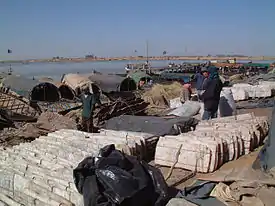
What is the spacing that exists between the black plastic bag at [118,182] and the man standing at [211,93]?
12.5ft

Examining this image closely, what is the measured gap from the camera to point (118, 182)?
334 centimetres

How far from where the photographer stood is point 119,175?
3410 millimetres

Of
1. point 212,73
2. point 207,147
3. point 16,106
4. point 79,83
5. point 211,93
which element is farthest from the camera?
point 79,83

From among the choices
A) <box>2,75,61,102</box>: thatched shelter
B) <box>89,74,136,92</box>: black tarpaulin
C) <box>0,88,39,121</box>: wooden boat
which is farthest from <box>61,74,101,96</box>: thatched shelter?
<box>0,88,39,121</box>: wooden boat

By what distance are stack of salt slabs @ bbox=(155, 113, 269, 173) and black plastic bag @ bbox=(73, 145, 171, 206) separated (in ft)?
3.52

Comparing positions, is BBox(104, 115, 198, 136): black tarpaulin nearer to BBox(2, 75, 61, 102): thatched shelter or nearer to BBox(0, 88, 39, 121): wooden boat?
BBox(0, 88, 39, 121): wooden boat

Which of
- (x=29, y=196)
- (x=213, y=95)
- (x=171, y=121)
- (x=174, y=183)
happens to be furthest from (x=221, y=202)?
(x=213, y=95)

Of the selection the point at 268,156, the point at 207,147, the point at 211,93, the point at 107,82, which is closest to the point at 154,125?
the point at 211,93

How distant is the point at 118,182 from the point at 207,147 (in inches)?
68.7

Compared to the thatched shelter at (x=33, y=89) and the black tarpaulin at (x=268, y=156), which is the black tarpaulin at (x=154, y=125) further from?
the thatched shelter at (x=33, y=89)

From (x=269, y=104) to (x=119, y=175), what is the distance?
8794 mm

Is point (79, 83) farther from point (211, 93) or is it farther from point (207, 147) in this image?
point (207, 147)

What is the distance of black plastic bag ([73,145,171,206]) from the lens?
3.26 meters

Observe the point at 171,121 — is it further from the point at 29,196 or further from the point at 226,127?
the point at 29,196
